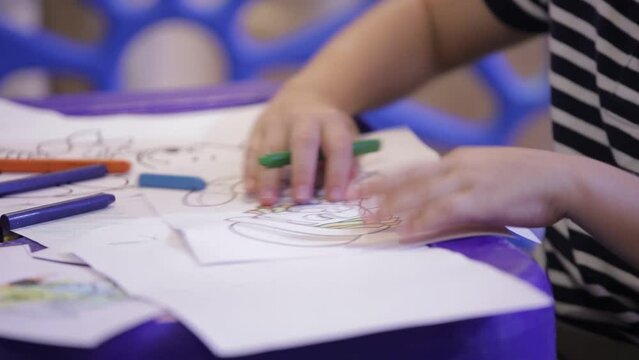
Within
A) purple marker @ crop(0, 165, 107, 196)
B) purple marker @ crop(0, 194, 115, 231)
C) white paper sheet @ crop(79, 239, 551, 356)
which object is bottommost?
white paper sheet @ crop(79, 239, 551, 356)

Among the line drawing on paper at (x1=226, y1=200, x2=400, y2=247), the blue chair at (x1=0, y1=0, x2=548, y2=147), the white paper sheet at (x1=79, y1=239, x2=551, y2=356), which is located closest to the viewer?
the white paper sheet at (x1=79, y1=239, x2=551, y2=356)

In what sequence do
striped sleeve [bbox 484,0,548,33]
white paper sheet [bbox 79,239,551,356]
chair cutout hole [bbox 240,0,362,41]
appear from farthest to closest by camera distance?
chair cutout hole [bbox 240,0,362,41]
striped sleeve [bbox 484,0,548,33]
white paper sheet [bbox 79,239,551,356]

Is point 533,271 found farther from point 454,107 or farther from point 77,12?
point 454,107

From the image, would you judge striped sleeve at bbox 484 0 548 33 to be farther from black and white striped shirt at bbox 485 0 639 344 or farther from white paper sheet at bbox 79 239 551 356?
white paper sheet at bbox 79 239 551 356

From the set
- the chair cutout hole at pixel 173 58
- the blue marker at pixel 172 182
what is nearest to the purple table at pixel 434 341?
the blue marker at pixel 172 182

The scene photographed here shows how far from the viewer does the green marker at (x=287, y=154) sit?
1.45 feet

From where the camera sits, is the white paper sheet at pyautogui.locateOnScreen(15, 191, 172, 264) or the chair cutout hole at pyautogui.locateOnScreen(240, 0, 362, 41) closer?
the white paper sheet at pyautogui.locateOnScreen(15, 191, 172, 264)

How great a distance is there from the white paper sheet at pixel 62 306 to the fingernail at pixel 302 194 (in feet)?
0.46

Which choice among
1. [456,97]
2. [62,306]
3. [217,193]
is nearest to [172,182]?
[217,193]

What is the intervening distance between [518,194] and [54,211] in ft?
0.74

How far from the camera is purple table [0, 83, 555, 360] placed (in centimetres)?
25

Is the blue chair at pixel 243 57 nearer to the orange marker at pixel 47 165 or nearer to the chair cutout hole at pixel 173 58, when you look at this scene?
the chair cutout hole at pixel 173 58

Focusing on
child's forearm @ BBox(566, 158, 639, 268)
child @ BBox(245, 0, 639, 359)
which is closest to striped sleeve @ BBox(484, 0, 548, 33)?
child @ BBox(245, 0, 639, 359)

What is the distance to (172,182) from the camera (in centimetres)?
45
